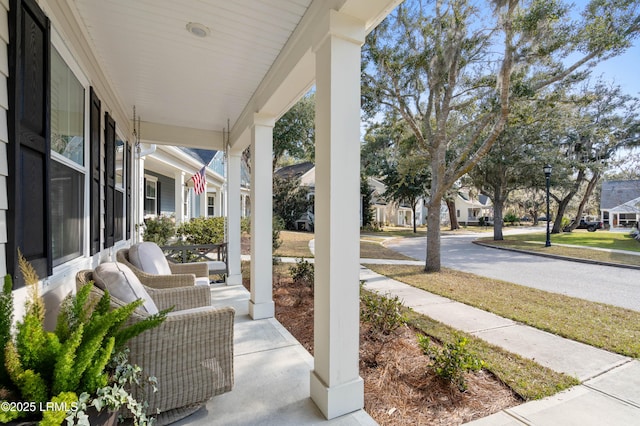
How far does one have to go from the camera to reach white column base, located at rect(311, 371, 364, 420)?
2.01 meters

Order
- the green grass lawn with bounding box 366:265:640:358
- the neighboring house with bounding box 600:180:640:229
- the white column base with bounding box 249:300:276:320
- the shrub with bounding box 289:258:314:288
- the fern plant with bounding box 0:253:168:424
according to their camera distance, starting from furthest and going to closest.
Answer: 1. the neighboring house with bounding box 600:180:640:229
2. the shrub with bounding box 289:258:314:288
3. the white column base with bounding box 249:300:276:320
4. the green grass lawn with bounding box 366:265:640:358
5. the fern plant with bounding box 0:253:168:424

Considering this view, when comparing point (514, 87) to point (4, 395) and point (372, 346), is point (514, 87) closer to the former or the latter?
point (372, 346)

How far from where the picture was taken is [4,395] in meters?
1.17

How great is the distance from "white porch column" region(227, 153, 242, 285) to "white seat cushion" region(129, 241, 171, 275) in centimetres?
201

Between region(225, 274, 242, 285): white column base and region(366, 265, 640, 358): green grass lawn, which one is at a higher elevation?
region(225, 274, 242, 285): white column base

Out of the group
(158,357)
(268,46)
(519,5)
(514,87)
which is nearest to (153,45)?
(268,46)

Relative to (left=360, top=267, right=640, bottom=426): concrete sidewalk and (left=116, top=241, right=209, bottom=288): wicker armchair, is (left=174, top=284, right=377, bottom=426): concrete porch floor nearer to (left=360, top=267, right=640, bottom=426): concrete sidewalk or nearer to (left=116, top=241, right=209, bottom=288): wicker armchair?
(left=116, top=241, right=209, bottom=288): wicker armchair

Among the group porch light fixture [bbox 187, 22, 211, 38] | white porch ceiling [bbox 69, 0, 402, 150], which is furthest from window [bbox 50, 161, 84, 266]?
porch light fixture [bbox 187, 22, 211, 38]

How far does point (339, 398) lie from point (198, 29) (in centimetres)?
313

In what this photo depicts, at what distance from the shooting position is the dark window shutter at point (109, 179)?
→ 3.78m

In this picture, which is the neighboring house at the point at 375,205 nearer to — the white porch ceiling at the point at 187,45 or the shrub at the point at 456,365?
the white porch ceiling at the point at 187,45

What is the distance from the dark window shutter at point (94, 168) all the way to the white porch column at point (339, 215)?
2.51 meters

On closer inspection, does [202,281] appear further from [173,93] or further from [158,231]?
[158,231]

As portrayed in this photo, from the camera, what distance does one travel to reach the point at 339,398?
2.04 m
